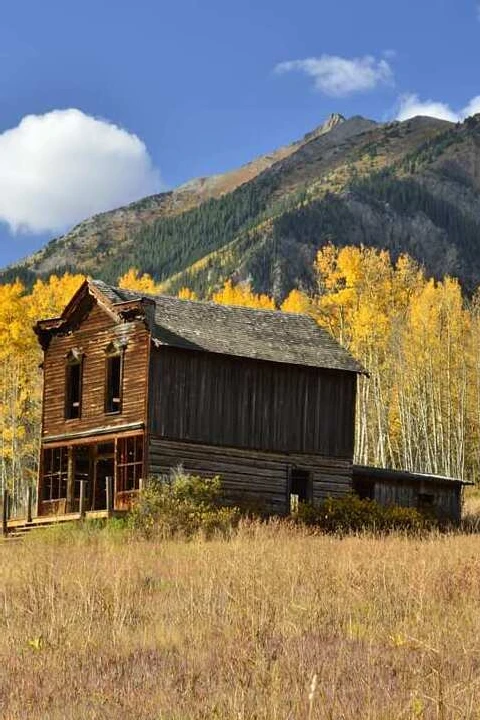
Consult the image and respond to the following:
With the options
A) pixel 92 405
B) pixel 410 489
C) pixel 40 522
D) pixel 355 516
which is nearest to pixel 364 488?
pixel 410 489

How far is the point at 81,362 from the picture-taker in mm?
40594

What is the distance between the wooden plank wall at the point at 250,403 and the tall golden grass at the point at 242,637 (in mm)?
16859

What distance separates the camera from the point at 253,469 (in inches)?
1531

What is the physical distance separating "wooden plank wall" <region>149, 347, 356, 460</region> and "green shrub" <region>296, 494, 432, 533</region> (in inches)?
89.4

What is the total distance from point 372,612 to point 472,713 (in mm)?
5391

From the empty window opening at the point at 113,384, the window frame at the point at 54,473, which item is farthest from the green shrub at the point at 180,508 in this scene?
the window frame at the point at 54,473

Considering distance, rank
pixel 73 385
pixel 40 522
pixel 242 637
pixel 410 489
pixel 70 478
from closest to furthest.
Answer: pixel 242 637 → pixel 40 522 → pixel 70 478 → pixel 73 385 → pixel 410 489

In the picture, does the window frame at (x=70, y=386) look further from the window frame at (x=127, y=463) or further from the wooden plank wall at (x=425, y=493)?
the wooden plank wall at (x=425, y=493)

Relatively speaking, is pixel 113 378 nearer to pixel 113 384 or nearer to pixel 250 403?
pixel 113 384

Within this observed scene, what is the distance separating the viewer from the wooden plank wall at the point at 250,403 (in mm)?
37531

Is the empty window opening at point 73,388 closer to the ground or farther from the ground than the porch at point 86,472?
farther from the ground

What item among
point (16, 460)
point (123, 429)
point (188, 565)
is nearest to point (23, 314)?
point (16, 460)

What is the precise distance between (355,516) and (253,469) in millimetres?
3755

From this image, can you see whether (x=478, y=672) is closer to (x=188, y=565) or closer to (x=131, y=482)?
(x=188, y=565)
